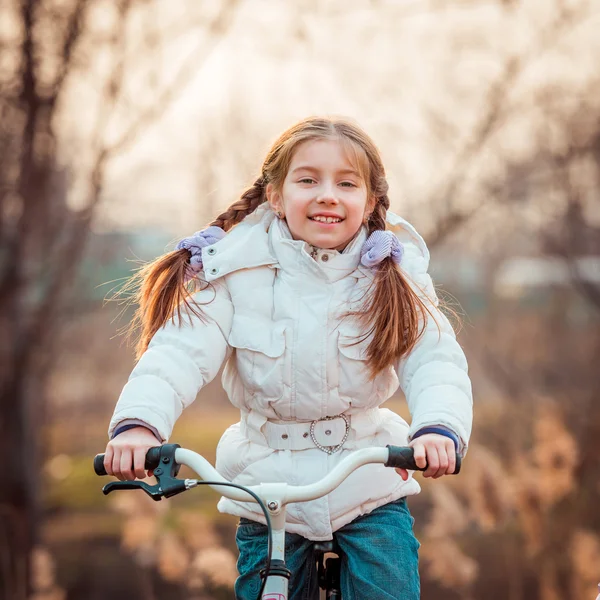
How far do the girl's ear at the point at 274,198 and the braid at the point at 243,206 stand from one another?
0.32 ft

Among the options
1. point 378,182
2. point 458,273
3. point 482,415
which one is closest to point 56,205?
point 458,273

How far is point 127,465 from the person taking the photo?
2.41m

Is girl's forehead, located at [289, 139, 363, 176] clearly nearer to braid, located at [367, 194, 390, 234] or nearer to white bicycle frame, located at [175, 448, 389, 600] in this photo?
braid, located at [367, 194, 390, 234]

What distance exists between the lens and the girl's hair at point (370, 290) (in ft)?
8.89

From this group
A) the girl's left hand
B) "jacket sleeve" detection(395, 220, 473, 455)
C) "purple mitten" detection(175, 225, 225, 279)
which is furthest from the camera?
"purple mitten" detection(175, 225, 225, 279)

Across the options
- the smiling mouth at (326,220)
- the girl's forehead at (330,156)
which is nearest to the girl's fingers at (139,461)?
the smiling mouth at (326,220)

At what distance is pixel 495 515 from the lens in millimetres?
4992

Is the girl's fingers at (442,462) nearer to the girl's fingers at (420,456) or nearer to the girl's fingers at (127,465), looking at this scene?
the girl's fingers at (420,456)

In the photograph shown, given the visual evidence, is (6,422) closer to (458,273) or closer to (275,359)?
(458,273)

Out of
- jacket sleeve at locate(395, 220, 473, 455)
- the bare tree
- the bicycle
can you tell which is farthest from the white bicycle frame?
the bare tree

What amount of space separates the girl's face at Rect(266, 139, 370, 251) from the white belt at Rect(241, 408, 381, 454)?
0.49 metres

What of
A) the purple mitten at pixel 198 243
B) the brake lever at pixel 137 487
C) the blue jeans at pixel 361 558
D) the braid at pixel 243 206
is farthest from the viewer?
the braid at pixel 243 206

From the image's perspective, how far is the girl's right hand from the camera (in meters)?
2.41

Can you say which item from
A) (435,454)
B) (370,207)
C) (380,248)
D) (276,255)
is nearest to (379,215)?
(370,207)
